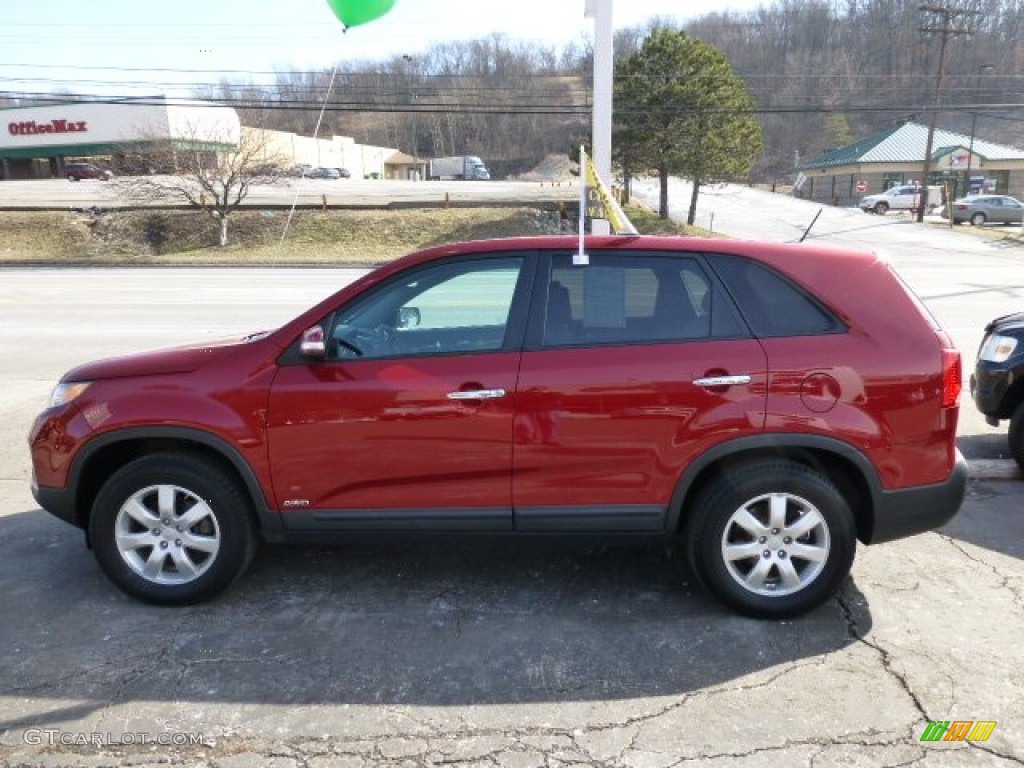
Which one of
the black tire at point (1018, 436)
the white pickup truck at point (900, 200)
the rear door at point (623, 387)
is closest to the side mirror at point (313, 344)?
the rear door at point (623, 387)

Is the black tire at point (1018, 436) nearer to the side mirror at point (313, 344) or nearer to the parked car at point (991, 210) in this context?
the side mirror at point (313, 344)

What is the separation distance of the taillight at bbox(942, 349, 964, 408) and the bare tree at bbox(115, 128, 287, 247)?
101 feet

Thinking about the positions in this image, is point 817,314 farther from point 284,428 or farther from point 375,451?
point 284,428

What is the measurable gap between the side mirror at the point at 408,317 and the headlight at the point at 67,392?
55.8 inches

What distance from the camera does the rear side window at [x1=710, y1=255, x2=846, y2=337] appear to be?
3379 mm

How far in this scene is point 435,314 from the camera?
3777 mm

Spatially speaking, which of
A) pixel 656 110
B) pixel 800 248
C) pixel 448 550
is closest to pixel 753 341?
pixel 800 248

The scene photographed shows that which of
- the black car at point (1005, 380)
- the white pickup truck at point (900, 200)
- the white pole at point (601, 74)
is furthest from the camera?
the white pickup truck at point (900, 200)

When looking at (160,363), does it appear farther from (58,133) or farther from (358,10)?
(58,133)

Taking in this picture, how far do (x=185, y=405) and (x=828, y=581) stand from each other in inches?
112

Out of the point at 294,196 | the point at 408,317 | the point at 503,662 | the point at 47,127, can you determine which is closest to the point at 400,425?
the point at 408,317

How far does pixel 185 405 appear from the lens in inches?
136

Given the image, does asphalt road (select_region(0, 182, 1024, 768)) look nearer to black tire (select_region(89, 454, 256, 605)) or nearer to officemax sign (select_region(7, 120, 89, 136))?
black tire (select_region(89, 454, 256, 605))

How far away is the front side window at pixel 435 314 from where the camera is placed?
3.50 meters
